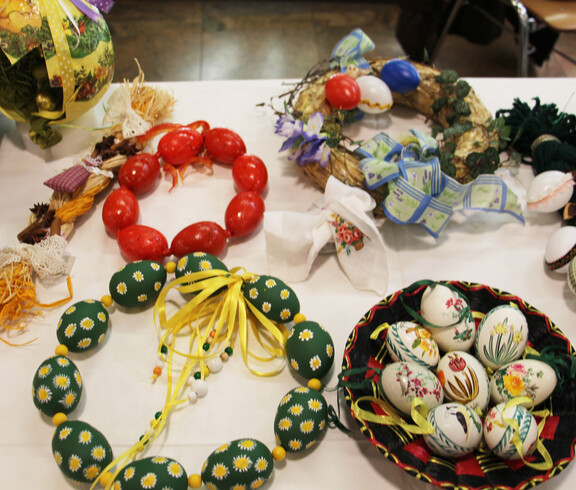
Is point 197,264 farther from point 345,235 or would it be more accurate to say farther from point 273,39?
point 273,39

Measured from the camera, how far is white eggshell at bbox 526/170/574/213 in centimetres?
116

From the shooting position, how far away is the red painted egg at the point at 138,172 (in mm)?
1179

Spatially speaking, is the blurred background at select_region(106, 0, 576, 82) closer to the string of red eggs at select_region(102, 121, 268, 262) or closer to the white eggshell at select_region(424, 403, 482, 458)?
the string of red eggs at select_region(102, 121, 268, 262)

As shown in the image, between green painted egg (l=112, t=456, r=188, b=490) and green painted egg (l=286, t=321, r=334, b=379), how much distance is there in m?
0.24

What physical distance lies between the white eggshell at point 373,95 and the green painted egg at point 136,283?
0.65m

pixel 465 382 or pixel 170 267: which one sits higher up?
pixel 465 382

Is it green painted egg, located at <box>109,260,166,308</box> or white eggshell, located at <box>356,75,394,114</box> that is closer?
green painted egg, located at <box>109,260,166,308</box>

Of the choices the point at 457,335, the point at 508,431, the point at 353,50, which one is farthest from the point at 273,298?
the point at 353,50

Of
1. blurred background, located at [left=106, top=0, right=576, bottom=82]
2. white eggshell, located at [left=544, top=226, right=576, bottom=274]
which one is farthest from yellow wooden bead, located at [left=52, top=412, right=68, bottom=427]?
blurred background, located at [left=106, top=0, right=576, bottom=82]

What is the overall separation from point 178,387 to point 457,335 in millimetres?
449

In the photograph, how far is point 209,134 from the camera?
4.20 ft

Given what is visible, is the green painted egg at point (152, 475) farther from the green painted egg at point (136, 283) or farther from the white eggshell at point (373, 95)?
the white eggshell at point (373, 95)

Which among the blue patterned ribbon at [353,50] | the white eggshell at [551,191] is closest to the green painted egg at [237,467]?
the white eggshell at [551,191]

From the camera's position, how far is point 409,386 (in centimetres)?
79
